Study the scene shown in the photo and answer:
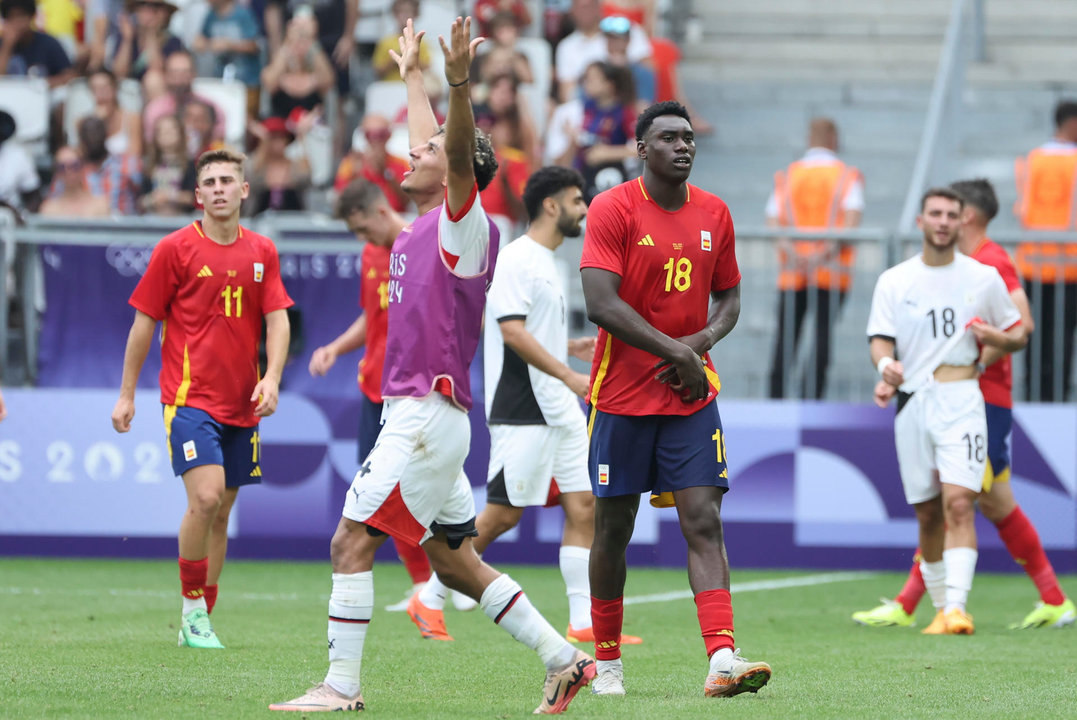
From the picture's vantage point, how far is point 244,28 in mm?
17906

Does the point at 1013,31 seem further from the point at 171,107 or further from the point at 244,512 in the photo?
the point at 244,512

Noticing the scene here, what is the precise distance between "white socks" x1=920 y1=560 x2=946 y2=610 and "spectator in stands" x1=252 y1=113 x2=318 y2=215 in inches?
313

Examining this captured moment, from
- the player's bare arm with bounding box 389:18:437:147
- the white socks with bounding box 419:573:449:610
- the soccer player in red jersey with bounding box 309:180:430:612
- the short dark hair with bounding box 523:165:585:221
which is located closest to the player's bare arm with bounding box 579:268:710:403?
the player's bare arm with bounding box 389:18:437:147

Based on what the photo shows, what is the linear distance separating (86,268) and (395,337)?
7335 mm

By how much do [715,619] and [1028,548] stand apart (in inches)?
165

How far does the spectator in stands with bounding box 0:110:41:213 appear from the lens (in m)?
15.6

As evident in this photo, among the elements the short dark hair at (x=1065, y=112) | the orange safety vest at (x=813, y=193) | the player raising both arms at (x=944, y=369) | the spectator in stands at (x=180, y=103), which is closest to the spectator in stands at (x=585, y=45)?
the spectator in stands at (x=180, y=103)

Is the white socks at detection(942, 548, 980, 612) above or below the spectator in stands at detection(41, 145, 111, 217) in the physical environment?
below

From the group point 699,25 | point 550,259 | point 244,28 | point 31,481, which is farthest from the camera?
point 699,25

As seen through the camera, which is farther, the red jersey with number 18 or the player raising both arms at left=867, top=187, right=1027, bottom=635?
the player raising both arms at left=867, top=187, right=1027, bottom=635

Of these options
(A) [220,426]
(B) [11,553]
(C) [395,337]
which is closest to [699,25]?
(B) [11,553]

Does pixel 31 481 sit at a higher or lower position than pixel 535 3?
lower

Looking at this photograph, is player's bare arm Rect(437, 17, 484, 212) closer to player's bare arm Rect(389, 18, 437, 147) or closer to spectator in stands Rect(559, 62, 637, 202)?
player's bare arm Rect(389, 18, 437, 147)

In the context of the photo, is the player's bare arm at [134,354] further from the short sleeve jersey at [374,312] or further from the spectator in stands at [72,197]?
the spectator in stands at [72,197]
